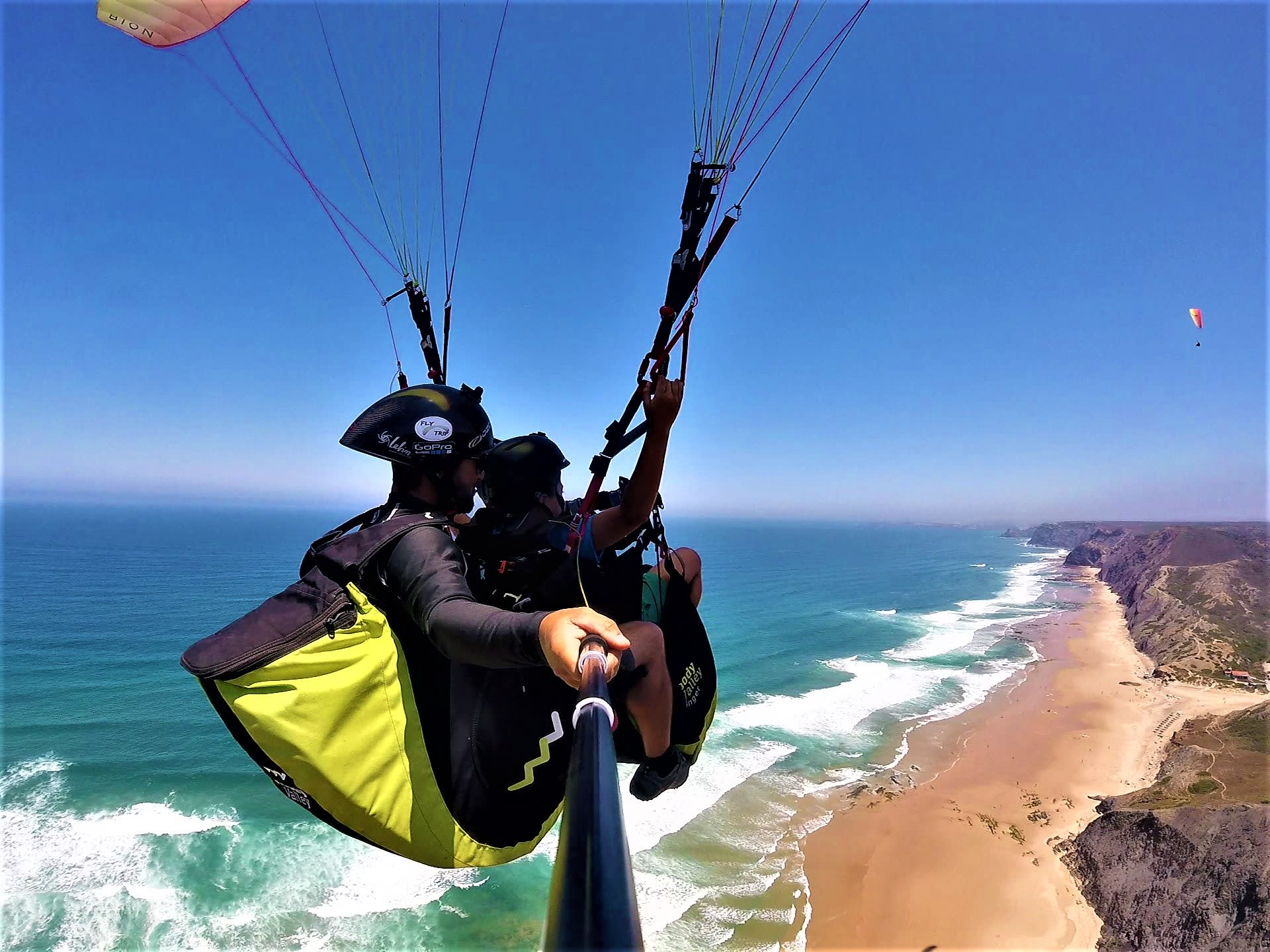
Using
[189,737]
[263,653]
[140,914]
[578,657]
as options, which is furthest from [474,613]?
[189,737]

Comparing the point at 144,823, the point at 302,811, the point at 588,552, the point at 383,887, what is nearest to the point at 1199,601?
the point at 383,887

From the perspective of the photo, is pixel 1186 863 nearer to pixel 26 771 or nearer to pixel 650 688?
pixel 650 688

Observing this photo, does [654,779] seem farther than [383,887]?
No

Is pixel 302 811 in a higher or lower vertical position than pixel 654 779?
lower

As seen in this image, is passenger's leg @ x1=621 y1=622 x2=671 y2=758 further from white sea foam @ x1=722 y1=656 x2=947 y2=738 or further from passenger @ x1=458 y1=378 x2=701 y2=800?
white sea foam @ x1=722 y1=656 x2=947 y2=738

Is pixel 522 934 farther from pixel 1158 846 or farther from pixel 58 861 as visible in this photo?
pixel 1158 846
